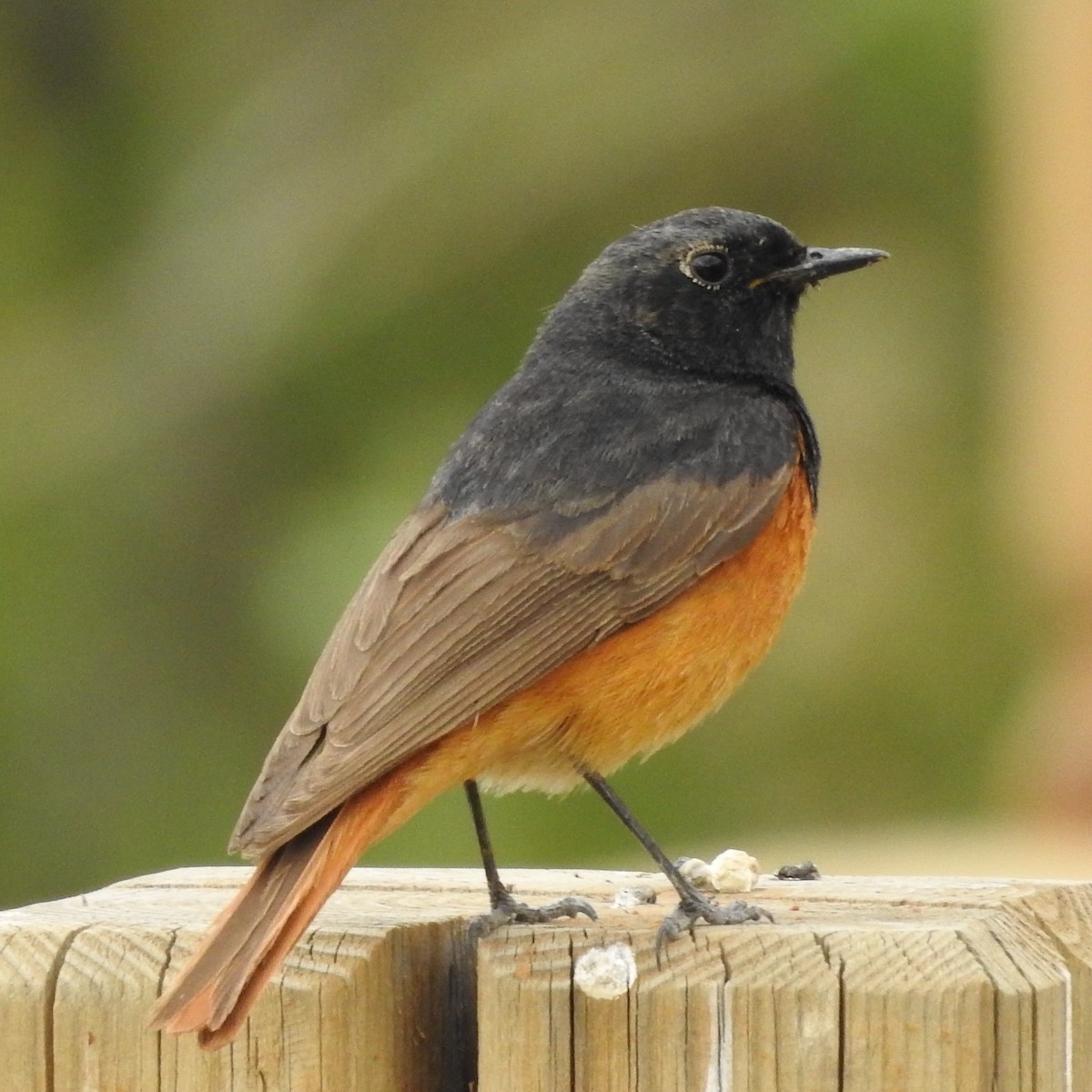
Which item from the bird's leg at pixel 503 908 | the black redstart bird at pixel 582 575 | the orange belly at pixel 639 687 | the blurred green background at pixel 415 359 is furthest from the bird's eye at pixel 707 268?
the blurred green background at pixel 415 359

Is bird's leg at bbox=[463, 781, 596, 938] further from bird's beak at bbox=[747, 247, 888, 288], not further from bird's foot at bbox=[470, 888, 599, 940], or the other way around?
bird's beak at bbox=[747, 247, 888, 288]

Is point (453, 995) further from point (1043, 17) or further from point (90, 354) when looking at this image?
point (90, 354)

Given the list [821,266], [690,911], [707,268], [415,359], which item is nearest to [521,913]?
[690,911]

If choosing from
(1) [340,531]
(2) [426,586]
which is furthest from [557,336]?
(1) [340,531]

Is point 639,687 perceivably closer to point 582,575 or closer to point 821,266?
point 582,575

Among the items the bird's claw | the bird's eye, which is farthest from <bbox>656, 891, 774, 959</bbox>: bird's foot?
the bird's eye

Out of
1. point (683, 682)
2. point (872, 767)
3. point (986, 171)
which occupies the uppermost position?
point (986, 171)

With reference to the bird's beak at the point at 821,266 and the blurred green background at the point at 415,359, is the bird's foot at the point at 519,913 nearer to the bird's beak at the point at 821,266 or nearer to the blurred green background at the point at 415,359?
the bird's beak at the point at 821,266

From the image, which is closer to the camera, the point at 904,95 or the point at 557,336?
the point at 557,336
